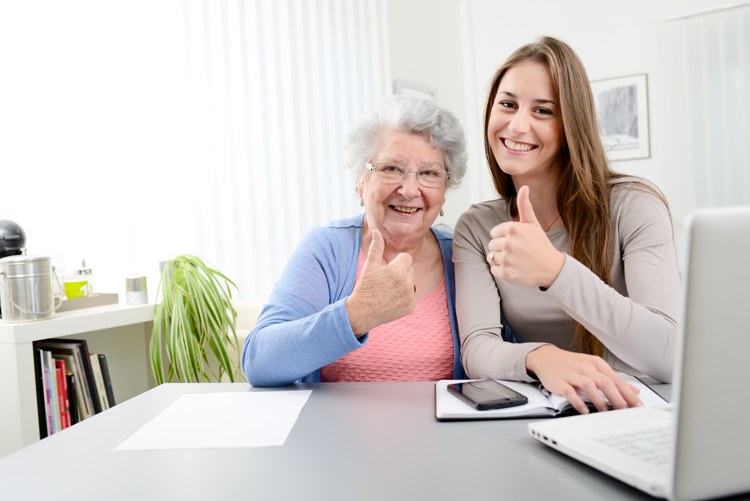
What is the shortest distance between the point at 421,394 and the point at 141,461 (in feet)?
1.56

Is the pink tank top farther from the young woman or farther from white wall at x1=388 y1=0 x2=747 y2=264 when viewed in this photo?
white wall at x1=388 y1=0 x2=747 y2=264

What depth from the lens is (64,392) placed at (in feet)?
6.20

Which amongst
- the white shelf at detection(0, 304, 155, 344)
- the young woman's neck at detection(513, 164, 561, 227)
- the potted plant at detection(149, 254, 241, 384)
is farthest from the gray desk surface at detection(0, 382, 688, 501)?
the potted plant at detection(149, 254, 241, 384)

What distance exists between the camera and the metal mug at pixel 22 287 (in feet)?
5.70

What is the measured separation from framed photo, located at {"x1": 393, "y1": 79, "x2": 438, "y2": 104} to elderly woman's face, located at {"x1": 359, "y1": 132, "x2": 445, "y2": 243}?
257 cm

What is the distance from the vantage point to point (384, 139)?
1.43 meters

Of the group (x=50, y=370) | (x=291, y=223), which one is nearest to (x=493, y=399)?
(x=50, y=370)

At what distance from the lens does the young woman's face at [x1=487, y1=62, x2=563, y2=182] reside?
53.2 inches

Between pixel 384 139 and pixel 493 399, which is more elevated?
pixel 384 139

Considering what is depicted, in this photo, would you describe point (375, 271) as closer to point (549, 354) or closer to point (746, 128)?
point (549, 354)

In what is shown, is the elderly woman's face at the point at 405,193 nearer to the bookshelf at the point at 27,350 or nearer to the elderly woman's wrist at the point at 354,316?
the elderly woman's wrist at the point at 354,316

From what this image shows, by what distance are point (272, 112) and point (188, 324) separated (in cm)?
150

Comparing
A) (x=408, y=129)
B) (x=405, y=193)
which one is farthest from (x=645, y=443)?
(x=408, y=129)

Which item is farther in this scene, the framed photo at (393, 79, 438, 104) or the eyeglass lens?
the framed photo at (393, 79, 438, 104)
